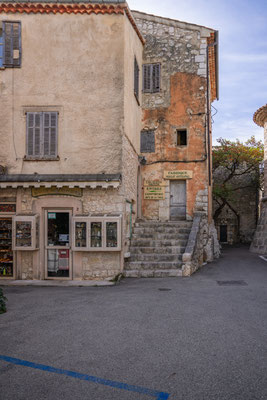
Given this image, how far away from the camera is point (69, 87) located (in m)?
11.7

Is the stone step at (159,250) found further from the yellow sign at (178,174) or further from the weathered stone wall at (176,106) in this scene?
the yellow sign at (178,174)

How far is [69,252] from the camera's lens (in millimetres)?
11359

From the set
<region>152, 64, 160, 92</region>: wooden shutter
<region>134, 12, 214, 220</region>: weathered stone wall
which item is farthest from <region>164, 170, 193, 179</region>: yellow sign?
<region>152, 64, 160, 92</region>: wooden shutter

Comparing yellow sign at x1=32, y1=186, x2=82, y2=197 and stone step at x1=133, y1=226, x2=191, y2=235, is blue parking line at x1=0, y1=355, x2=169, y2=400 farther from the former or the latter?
stone step at x1=133, y1=226, x2=191, y2=235

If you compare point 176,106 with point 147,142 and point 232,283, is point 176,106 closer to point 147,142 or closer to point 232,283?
point 147,142

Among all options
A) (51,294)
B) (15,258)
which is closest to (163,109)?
(15,258)

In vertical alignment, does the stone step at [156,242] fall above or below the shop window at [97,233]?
below

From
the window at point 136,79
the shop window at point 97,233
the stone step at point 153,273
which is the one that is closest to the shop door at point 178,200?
the window at point 136,79

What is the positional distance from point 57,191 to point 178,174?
558cm

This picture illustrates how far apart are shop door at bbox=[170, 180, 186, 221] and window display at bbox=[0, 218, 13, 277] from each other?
21.2 feet

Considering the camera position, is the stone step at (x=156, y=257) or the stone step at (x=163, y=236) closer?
the stone step at (x=156, y=257)

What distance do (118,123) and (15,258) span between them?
5201mm

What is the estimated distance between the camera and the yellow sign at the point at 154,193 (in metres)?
15.2

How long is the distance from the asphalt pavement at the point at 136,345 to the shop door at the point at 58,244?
8.59 ft
